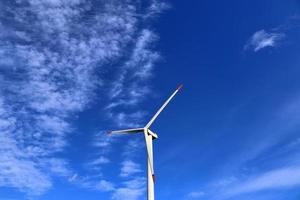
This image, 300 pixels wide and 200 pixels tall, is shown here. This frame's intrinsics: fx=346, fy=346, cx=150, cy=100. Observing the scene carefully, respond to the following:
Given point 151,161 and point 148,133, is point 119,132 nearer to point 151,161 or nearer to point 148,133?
point 148,133

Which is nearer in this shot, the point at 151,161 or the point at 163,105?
the point at 151,161

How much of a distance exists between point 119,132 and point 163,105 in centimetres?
1434

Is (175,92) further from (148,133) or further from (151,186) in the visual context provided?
(151,186)

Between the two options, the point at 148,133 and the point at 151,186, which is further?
the point at 148,133

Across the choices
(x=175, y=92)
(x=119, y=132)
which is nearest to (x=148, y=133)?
(x=119, y=132)

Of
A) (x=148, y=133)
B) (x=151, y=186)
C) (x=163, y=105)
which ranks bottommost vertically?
(x=151, y=186)

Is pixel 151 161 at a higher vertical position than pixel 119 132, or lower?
lower

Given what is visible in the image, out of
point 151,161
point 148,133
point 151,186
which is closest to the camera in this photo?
point 151,186

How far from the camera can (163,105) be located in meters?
96.8

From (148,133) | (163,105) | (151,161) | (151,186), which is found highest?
(163,105)

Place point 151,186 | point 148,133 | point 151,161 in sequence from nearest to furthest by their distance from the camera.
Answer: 1. point 151,186
2. point 151,161
3. point 148,133

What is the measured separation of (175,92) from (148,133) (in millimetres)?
14113

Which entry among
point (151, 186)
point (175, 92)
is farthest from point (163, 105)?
point (151, 186)

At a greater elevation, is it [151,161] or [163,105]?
[163,105]
